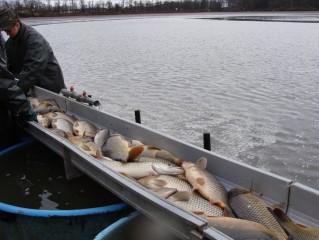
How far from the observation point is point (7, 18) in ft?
16.9

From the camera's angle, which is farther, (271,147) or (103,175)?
(271,147)

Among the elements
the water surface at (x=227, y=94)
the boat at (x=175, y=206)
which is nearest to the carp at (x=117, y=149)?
the boat at (x=175, y=206)

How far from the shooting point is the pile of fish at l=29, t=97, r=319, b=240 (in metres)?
2.59

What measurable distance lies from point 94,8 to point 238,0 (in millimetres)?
51351

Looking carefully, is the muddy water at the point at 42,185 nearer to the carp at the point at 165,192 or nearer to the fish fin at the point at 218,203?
the carp at the point at 165,192

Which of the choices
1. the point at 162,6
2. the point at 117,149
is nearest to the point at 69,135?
the point at 117,149

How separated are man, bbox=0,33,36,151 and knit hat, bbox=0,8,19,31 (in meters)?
0.61

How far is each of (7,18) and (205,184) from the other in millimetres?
3666

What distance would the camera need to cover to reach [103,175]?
3223 mm

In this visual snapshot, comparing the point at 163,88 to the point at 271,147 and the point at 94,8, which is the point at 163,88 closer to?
the point at 271,147

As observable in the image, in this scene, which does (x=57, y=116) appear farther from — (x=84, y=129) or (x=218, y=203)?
(x=218, y=203)

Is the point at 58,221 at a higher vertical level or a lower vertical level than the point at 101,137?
lower

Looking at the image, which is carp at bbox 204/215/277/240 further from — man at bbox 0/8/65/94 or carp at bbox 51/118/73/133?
man at bbox 0/8/65/94

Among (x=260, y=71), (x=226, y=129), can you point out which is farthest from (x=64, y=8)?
(x=226, y=129)
